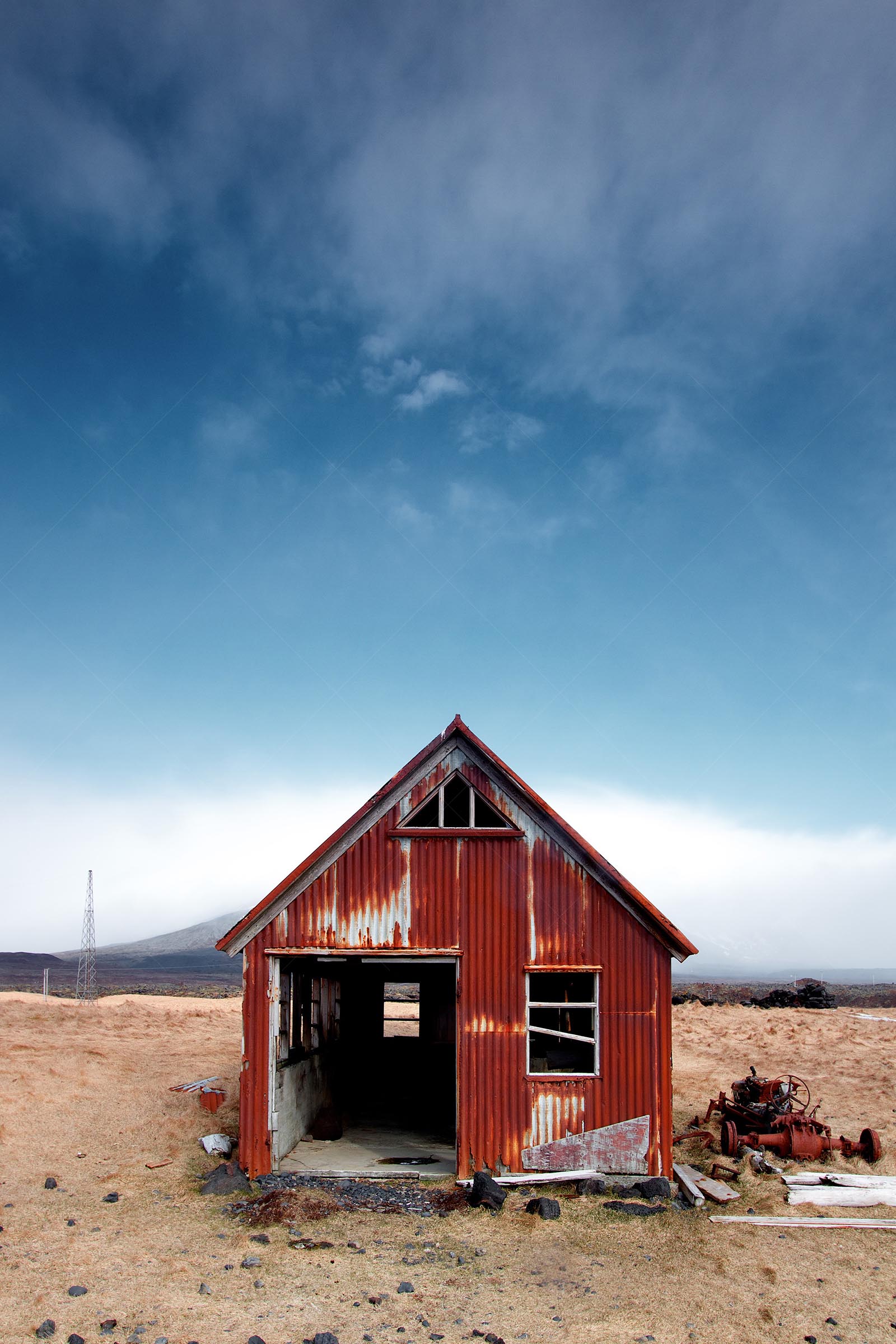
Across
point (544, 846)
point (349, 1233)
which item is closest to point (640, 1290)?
point (349, 1233)

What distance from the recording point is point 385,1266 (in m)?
10.6

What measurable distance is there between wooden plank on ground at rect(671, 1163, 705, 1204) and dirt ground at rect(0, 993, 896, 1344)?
0.34 m

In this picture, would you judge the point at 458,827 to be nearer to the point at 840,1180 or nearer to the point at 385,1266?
the point at 385,1266

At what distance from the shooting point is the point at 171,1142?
1616cm

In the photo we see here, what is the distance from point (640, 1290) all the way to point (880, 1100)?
13788 millimetres

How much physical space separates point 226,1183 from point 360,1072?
1105cm

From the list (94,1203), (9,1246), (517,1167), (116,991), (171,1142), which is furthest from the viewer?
(116,991)

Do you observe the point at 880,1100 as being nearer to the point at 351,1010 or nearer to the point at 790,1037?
the point at 790,1037

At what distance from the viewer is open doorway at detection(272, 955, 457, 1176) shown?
15.1 m

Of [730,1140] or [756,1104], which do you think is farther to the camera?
[756,1104]

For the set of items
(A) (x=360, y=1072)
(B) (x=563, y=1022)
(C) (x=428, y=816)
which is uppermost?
(C) (x=428, y=816)

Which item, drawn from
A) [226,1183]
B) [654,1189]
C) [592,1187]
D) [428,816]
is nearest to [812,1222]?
[654,1189]

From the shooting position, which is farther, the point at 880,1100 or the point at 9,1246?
the point at 880,1100

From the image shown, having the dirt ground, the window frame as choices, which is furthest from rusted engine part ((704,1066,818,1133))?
the window frame
